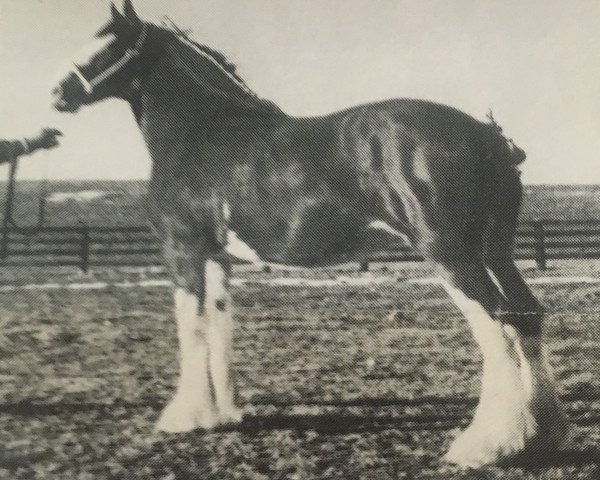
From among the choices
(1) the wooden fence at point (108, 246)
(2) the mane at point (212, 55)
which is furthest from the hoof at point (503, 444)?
(2) the mane at point (212, 55)

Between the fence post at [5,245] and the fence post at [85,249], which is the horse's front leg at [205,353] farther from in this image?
the fence post at [5,245]

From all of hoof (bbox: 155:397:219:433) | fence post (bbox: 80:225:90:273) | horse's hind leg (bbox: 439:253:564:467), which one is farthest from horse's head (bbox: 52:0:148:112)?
horse's hind leg (bbox: 439:253:564:467)

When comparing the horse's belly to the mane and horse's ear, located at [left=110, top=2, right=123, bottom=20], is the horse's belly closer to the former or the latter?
the mane

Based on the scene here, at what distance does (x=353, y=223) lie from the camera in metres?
1.18

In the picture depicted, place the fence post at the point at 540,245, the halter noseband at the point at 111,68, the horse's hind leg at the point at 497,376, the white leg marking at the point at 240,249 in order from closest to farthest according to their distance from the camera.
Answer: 1. the horse's hind leg at the point at 497,376
2. the white leg marking at the point at 240,249
3. the halter noseband at the point at 111,68
4. the fence post at the point at 540,245

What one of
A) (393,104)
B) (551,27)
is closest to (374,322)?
(393,104)

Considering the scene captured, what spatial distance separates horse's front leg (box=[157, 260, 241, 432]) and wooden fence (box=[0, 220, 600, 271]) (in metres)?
0.15

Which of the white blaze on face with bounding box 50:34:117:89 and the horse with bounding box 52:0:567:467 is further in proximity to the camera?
the white blaze on face with bounding box 50:34:117:89

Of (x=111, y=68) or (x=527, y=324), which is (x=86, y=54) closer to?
(x=111, y=68)

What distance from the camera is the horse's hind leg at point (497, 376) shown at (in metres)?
1.14

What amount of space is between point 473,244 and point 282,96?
1.95ft

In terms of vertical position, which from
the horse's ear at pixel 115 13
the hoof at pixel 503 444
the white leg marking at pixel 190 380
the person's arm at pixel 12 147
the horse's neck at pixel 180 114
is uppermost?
the horse's ear at pixel 115 13

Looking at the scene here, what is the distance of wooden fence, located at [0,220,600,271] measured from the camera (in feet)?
4.58

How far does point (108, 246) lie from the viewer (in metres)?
1.52
